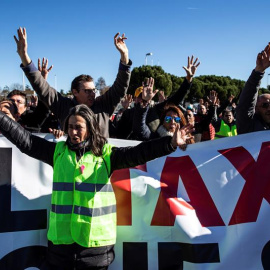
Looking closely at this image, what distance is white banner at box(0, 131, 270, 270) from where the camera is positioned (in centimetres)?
249

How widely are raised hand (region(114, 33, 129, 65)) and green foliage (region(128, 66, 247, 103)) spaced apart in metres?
24.6

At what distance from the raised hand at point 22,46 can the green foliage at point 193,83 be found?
2519cm

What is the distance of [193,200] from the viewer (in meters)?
2.72

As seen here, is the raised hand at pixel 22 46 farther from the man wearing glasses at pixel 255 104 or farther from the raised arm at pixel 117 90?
the man wearing glasses at pixel 255 104

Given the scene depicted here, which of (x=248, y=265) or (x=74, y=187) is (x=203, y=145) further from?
(x=74, y=187)

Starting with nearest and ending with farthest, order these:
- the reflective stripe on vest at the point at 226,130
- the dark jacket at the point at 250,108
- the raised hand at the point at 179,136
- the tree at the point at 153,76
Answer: the raised hand at the point at 179,136 → the dark jacket at the point at 250,108 → the reflective stripe on vest at the point at 226,130 → the tree at the point at 153,76

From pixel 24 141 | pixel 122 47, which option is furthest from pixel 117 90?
pixel 24 141

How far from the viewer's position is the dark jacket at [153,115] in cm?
383

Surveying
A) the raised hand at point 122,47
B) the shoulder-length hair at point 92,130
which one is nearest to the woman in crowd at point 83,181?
the shoulder-length hair at point 92,130

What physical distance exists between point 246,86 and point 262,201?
98 cm

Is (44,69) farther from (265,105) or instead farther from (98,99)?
(265,105)

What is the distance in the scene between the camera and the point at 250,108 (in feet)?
9.09

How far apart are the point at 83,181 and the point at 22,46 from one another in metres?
1.51

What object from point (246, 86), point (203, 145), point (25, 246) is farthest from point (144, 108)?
point (25, 246)
